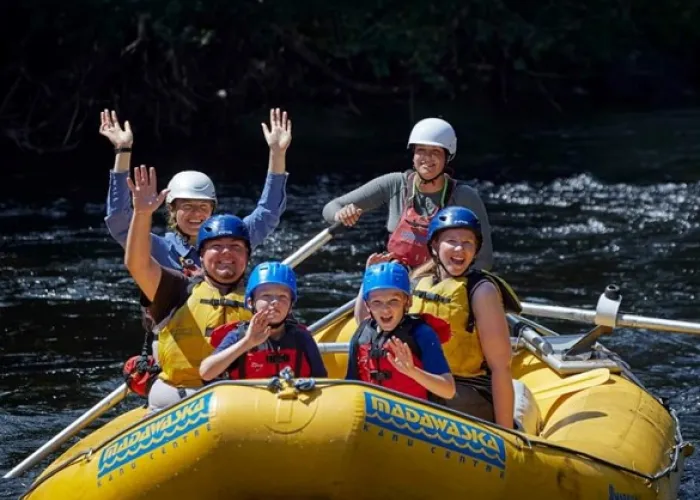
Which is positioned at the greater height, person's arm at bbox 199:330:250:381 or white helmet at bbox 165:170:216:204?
white helmet at bbox 165:170:216:204

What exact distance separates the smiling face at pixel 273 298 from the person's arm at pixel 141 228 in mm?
590

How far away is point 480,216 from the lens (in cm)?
684

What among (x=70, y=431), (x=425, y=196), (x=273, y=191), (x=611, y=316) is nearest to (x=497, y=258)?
(x=611, y=316)

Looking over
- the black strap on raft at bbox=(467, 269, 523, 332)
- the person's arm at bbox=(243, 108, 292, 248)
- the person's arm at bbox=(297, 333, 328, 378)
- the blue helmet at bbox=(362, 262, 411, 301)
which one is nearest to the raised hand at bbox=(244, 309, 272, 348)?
the person's arm at bbox=(297, 333, 328, 378)

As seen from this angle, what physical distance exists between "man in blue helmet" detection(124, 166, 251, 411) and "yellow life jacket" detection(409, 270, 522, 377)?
73 centimetres

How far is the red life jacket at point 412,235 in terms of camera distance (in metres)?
6.89

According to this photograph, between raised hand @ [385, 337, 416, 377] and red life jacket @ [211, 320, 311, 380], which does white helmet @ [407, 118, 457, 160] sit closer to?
red life jacket @ [211, 320, 311, 380]

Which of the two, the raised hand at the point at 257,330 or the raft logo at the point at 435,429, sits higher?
the raised hand at the point at 257,330

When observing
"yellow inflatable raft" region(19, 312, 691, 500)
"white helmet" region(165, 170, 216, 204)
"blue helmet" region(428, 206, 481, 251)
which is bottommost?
"yellow inflatable raft" region(19, 312, 691, 500)

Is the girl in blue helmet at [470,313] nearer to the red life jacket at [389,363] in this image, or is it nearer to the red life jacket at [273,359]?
the red life jacket at [389,363]

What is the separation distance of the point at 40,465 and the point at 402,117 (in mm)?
16454

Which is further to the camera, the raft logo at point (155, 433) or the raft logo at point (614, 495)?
the raft logo at point (614, 495)

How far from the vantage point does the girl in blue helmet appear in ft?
18.9

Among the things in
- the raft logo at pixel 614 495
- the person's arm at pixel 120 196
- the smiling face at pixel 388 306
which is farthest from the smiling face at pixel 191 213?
the raft logo at pixel 614 495
